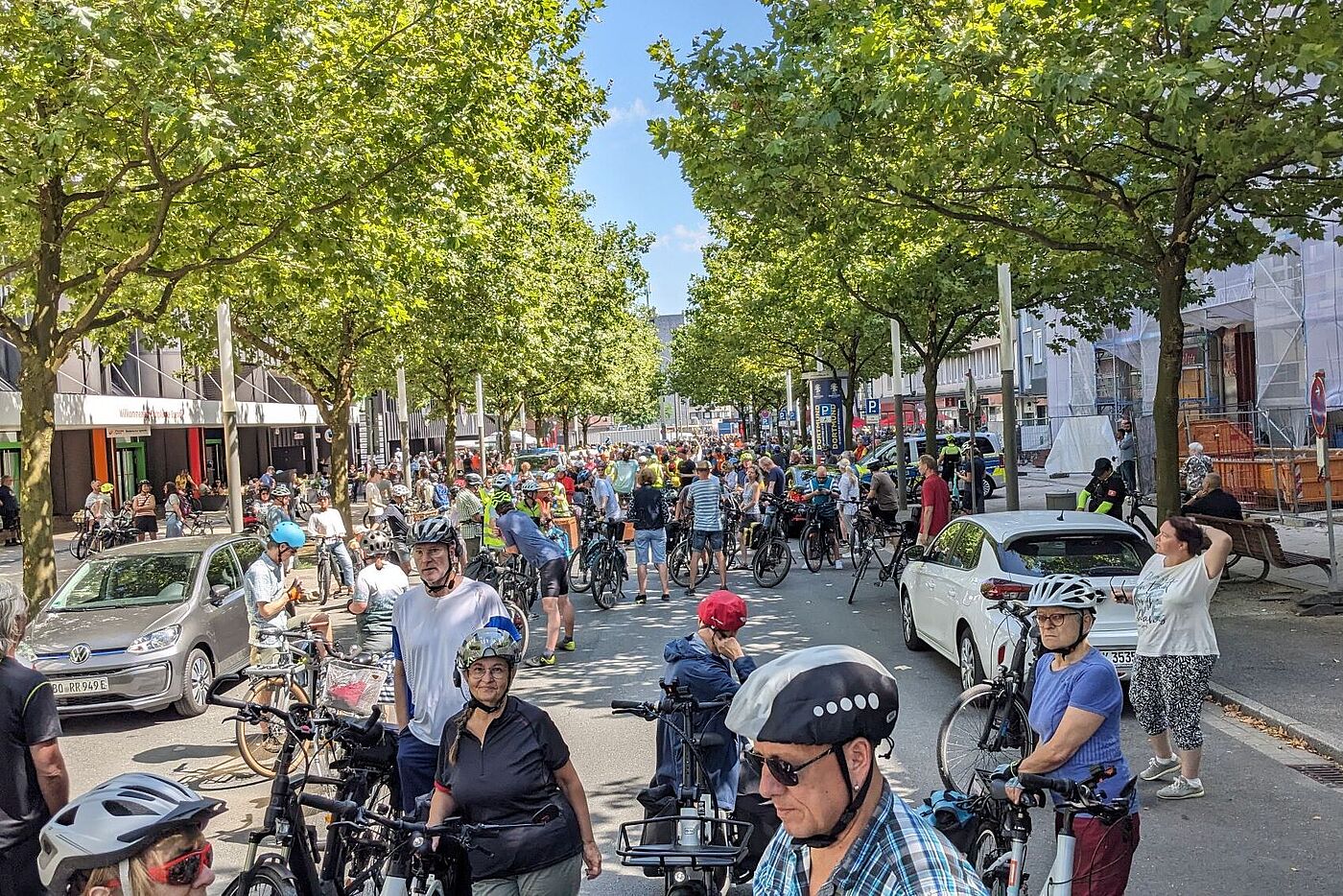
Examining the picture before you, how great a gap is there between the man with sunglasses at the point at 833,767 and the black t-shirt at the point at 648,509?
13.5m

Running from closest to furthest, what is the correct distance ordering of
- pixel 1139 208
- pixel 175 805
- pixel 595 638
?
1. pixel 175 805
2. pixel 595 638
3. pixel 1139 208

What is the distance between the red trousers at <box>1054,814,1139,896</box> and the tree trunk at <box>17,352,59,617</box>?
37.5 ft

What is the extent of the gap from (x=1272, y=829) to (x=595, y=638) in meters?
8.03

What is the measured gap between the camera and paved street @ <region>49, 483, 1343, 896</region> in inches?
233

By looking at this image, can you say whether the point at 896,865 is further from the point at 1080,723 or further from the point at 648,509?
the point at 648,509

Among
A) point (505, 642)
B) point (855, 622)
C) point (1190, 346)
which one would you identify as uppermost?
point (1190, 346)

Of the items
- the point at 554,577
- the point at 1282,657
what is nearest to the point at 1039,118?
the point at 1282,657

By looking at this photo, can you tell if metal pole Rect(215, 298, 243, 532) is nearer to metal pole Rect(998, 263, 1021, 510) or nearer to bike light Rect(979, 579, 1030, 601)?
metal pole Rect(998, 263, 1021, 510)

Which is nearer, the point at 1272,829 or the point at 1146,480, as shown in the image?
the point at 1272,829

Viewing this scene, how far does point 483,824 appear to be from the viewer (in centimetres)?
399

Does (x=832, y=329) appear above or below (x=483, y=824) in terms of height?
above

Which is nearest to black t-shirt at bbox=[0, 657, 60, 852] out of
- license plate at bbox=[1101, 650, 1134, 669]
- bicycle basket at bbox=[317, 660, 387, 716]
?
bicycle basket at bbox=[317, 660, 387, 716]

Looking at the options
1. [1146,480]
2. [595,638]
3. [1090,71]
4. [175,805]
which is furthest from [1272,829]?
[1146,480]

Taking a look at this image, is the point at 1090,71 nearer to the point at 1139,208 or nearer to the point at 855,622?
the point at 1139,208
